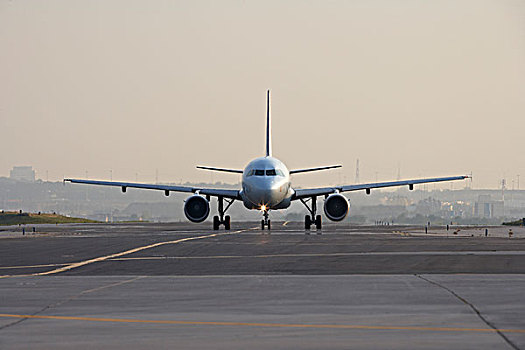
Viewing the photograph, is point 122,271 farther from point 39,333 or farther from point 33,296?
point 39,333

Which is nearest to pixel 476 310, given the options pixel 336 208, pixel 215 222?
pixel 336 208

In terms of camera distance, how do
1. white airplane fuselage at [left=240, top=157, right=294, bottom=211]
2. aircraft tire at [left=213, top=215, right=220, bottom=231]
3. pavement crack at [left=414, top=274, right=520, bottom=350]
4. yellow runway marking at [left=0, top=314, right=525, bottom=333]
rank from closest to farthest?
pavement crack at [left=414, top=274, right=520, bottom=350] < yellow runway marking at [left=0, top=314, right=525, bottom=333] < white airplane fuselage at [left=240, top=157, right=294, bottom=211] < aircraft tire at [left=213, top=215, right=220, bottom=231]

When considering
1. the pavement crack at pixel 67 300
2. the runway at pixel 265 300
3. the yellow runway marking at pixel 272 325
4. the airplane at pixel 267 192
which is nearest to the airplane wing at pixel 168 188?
the airplane at pixel 267 192

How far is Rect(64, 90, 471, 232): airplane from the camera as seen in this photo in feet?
207

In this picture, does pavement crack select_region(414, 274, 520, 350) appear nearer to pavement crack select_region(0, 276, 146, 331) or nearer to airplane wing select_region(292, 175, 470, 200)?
pavement crack select_region(0, 276, 146, 331)

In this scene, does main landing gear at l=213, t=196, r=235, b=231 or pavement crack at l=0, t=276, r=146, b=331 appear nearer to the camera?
pavement crack at l=0, t=276, r=146, b=331

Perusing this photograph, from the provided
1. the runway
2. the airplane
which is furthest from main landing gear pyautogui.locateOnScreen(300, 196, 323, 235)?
the runway

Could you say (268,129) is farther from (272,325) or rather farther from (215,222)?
(272,325)

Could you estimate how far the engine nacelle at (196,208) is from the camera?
2628 inches

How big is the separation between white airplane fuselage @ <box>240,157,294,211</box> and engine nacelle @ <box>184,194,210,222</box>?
9.49ft

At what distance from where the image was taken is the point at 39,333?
14133 millimetres

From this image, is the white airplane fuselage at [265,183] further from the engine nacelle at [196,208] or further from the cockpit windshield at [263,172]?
the engine nacelle at [196,208]

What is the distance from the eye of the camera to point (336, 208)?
216 feet

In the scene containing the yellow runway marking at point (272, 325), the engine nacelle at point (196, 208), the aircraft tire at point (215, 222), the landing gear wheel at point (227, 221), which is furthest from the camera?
the landing gear wheel at point (227, 221)
